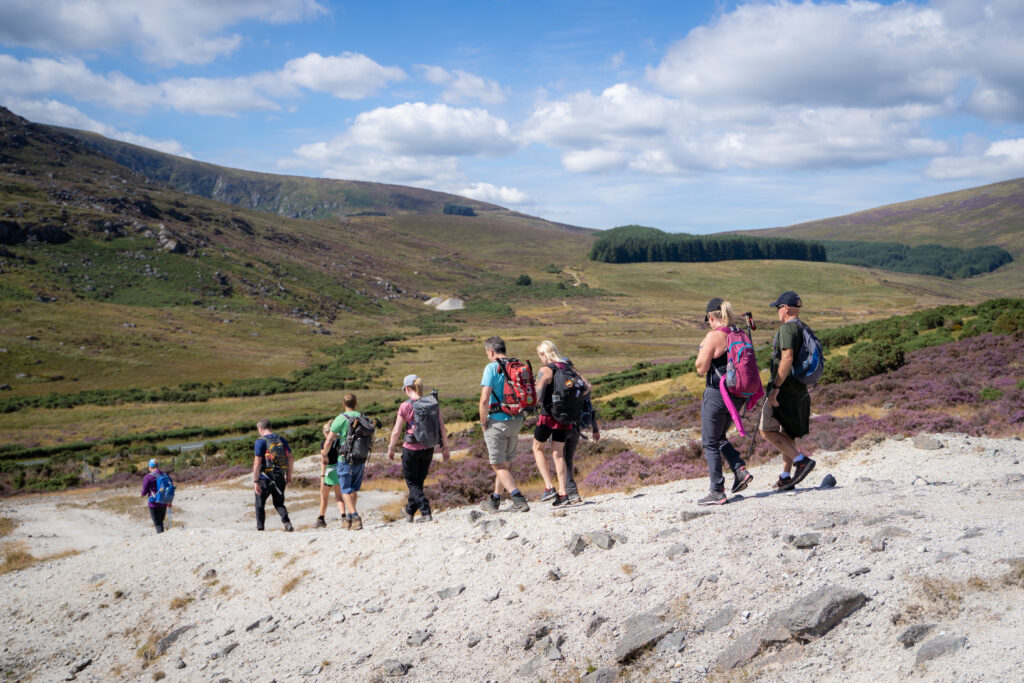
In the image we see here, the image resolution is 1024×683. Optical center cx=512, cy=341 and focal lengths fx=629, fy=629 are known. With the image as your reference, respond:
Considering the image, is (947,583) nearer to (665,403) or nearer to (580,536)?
(580,536)

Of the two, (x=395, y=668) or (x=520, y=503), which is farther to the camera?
(x=520, y=503)

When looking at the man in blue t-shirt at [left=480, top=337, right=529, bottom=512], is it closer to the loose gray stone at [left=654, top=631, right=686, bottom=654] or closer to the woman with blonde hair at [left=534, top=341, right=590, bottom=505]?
the woman with blonde hair at [left=534, top=341, right=590, bottom=505]

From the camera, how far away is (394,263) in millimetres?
188750

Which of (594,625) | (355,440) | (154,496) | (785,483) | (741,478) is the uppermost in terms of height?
(355,440)

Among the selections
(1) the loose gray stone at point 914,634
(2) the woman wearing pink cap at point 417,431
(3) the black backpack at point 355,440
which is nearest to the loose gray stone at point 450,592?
(2) the woman wearing pink cap at point 417,431

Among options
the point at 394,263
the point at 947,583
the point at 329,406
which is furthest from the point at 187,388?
the point at 394,263

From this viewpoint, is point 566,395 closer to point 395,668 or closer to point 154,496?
point 395,668

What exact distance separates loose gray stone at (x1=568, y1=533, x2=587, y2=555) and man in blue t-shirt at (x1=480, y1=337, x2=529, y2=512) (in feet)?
5.85

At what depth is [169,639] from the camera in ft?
32.0

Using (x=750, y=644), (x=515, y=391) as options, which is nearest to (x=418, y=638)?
(x=515, y=391)

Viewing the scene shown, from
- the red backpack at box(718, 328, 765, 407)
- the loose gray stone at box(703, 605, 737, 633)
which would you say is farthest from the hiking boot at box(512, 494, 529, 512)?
the loose gray stone at box(703, 605, 737, 633)

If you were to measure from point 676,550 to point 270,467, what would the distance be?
28.5ft

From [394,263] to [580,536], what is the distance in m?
186

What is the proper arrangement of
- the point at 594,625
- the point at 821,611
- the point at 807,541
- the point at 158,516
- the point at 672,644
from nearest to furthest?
the point at 821,611, the point at 672,644, the point at 807,541, the point at 594,625, the point at 158,516
